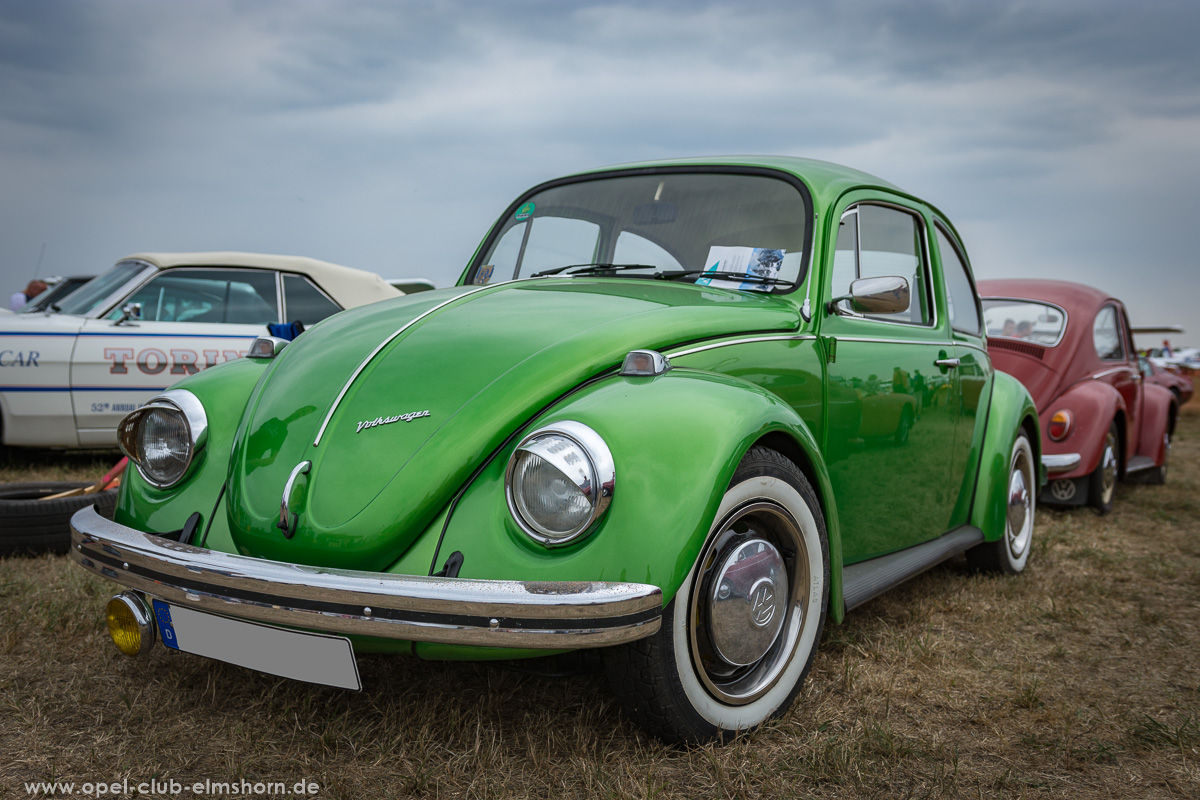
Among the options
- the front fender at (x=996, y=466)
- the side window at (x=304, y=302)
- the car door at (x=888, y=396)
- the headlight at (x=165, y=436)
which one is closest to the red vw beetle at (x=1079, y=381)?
the front fender at (x=996, y=466)

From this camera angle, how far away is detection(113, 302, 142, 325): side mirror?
6.43m

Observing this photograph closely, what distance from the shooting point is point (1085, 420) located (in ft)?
20.2

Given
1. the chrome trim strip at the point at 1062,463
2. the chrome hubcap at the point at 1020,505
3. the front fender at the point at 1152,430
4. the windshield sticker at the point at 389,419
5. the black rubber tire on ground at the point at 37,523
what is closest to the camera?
the windshield sticker at the point at 389,419

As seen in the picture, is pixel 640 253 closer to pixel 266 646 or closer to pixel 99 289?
pixel 266 646

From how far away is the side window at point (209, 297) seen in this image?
22.1 feet

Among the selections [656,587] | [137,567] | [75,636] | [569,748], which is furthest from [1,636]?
[656,587]

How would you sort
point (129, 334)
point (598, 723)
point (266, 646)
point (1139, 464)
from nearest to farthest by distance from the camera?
point (266, 646) < point (598, 723) < point (129, 334) < point (1139, 464)

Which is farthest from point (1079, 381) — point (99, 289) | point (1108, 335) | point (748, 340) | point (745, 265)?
point (99, 289)

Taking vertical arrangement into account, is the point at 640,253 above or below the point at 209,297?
above

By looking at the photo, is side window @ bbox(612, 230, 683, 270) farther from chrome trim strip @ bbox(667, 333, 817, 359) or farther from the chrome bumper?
the chrome bumper

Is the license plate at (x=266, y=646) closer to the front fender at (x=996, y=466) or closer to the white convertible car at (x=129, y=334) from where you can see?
the front fender at (x=996, y=466)

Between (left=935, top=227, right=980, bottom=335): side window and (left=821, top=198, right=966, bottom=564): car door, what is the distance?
23 centimetres

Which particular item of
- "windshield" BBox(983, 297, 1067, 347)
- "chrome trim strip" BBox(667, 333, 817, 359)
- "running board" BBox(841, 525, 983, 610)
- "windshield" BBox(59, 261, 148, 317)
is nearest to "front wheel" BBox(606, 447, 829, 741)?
"running board" BBox(841, 525, 983, 610)

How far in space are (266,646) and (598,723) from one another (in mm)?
902
